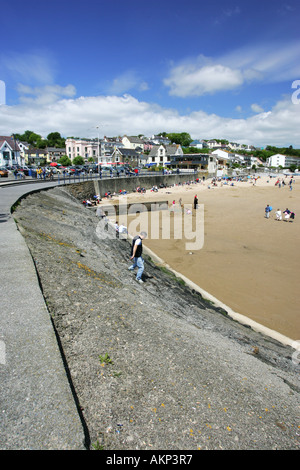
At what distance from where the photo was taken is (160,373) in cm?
391

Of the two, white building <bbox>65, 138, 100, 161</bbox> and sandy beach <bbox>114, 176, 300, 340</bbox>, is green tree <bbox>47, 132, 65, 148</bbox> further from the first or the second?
sandy beach <bbox>114, 176, 300, 340</bbox>

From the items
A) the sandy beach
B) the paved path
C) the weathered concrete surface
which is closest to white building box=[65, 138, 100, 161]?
the sandy beach

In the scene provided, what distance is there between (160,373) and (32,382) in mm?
1776

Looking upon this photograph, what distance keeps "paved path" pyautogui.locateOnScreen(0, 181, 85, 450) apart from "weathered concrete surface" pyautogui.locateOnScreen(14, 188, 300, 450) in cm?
37

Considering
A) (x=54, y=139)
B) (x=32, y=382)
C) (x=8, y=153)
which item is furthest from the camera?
(x=54, y=139)

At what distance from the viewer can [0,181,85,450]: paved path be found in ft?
8.32

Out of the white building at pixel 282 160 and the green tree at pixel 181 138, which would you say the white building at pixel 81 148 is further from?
the white building at pixel 282 160

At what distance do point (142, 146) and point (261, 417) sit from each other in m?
121

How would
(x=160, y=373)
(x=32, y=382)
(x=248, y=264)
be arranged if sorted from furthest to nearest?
(x=248, y=264) < (x=160, y=373) < (x=32, y=382)

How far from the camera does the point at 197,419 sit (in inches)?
128

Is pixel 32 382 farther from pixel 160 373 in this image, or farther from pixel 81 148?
pixel 81 148

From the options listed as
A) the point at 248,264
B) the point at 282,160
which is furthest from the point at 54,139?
the point at 248,264

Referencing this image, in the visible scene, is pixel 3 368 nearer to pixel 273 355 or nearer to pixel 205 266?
pixel 273 355

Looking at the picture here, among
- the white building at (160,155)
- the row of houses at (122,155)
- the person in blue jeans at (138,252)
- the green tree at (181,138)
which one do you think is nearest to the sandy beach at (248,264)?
the person in blue jeans at (138,252)
